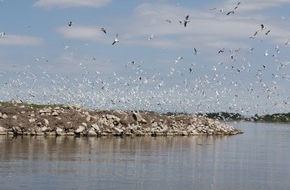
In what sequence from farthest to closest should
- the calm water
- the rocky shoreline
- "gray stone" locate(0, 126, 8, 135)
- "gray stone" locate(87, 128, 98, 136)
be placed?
"gray stone" locate(87, 128, 98, 136) < the rocky shoreline < "gray stone" locate(0, 126, 8, 135) < the calm water

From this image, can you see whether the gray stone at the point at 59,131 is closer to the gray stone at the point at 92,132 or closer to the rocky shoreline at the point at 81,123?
the rocky shoreline at the point at 81,123

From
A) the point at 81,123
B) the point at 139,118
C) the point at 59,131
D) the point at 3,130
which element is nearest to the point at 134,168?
the point at 3,130

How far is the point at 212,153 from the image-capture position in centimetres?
6619

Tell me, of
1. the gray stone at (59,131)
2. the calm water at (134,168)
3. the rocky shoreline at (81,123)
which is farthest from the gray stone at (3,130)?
the calm water at (134,168)

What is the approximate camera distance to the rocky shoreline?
87.4 m

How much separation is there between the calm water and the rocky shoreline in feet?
67.8

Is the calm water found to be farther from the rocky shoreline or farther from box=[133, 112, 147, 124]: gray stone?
box=[133, 112, 147, 124]: gray stone

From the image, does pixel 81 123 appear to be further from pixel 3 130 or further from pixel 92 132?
pixel 3 130

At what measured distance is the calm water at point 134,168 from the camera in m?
38.1

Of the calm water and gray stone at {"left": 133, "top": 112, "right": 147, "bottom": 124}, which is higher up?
gray stone at {"left": 133, "top": 112, "right": 147, "bottom": 124}

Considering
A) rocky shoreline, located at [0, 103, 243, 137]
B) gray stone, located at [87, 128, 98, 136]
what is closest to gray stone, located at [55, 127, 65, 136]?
rocky shoreline, located at [0, 103, 243, 137]

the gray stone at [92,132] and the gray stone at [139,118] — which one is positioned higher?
the gray stone at [139,118]

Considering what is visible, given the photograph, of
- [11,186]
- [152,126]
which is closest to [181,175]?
[11,186]

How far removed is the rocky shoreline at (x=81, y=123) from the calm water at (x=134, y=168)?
2067 centimetres
